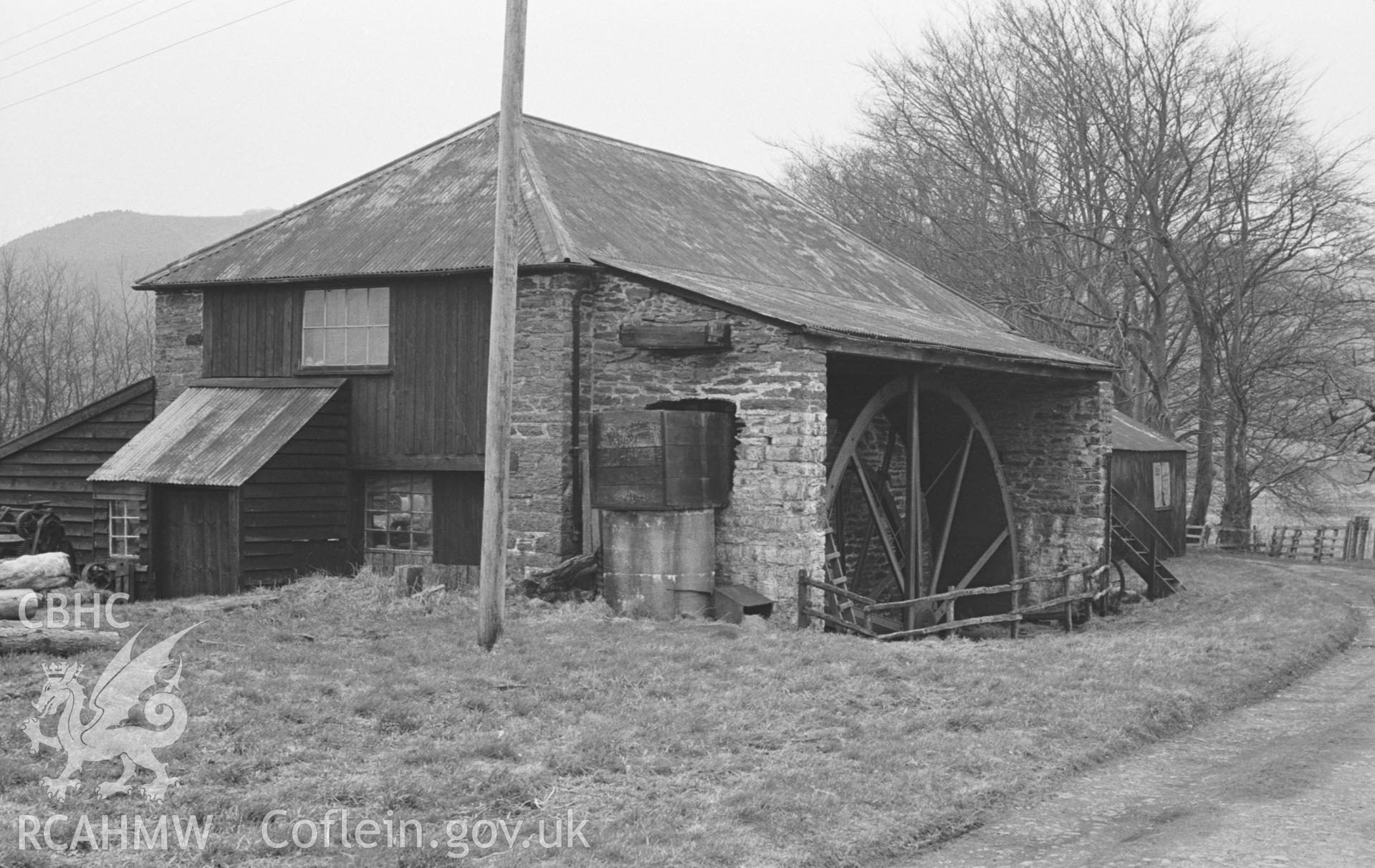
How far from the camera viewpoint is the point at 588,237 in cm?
1541

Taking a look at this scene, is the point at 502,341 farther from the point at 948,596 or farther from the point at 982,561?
the point at 982,561

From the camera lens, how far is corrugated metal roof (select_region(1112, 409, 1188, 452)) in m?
25.0

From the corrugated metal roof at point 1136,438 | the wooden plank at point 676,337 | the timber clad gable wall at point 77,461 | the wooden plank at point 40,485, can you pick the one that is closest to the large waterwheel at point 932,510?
the wooden plank at point 676,337

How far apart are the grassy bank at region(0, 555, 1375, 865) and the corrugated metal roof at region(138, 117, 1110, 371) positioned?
163 inches

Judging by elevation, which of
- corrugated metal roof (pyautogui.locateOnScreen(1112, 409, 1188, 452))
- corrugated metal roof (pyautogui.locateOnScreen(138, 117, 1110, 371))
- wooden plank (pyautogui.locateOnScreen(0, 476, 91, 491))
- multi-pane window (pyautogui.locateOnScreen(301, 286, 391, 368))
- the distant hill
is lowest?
wooden plank (pyautogui.locateOnScreen(0, 476, 91, 491))

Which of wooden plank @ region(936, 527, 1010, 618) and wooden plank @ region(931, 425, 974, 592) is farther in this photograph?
wooden plank @ region(936, 527, 1010, 618)

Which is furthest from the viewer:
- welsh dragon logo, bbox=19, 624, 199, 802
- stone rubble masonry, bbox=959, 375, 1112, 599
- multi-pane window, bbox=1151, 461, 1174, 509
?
multi-pane window, bbox=1151, 461, 1174, 509

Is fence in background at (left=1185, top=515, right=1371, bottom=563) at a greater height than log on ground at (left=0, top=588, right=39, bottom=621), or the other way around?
log on ground at (left=0, top=588, right=39, bottom=621)

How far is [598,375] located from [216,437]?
189 inches

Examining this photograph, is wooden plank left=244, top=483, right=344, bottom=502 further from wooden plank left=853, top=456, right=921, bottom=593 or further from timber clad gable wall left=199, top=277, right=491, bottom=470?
wooden plank left=853, top=456, right=921, bottom=593

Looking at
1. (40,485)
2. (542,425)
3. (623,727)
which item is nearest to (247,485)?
(542,425)

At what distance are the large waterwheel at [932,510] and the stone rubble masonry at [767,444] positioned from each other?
10.7 ft

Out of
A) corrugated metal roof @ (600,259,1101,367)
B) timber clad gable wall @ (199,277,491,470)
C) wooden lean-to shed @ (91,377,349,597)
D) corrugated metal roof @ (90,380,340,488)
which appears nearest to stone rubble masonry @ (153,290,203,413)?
corrugated metal roof @ (90,380,340,488)

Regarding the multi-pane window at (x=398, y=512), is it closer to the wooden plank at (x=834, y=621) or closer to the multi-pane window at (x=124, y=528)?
the multi-pane window at (x=124, y=528)
